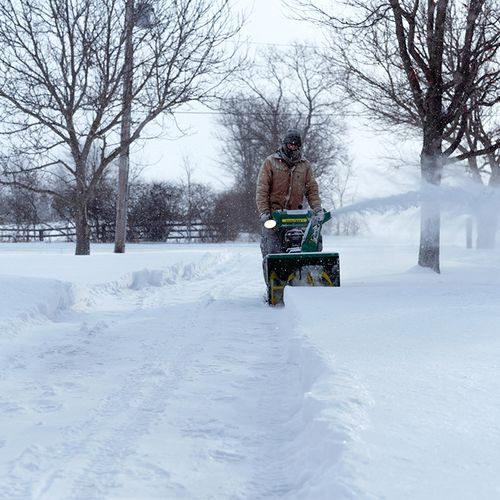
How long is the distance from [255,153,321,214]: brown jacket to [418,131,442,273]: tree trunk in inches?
99.2

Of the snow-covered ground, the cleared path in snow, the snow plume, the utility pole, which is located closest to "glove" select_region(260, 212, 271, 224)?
the snow plume

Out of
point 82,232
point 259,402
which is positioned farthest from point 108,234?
point 259,402

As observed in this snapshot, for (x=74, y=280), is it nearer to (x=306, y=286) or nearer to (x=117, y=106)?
(x=306, y=286)

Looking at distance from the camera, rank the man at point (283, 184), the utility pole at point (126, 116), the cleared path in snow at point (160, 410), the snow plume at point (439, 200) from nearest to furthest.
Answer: the cleared path in snow at point (160, 410) → the man at point (283, 184) → the snow plume at point (439, 200) → the utility pole at point (126, 116)

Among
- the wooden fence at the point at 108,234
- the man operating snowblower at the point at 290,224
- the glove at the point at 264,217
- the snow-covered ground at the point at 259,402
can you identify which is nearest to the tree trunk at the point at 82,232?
the man operating snowblower at the point at 290,224

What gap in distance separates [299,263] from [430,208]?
4244mm

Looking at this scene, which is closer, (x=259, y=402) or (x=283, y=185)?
(x=259, y=402)

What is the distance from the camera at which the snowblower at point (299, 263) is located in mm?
7496

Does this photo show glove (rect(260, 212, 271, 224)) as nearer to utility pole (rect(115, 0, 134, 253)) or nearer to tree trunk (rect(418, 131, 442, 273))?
tree trunk (rect(418, 131, 442, 273))

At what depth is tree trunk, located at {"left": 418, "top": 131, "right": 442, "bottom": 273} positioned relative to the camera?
444 inches

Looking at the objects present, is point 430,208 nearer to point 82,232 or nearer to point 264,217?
point 264,217

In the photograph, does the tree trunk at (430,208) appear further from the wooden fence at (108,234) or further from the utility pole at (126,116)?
the wooden fence at (108,234)

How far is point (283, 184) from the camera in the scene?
322 inches

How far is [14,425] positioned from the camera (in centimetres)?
316
